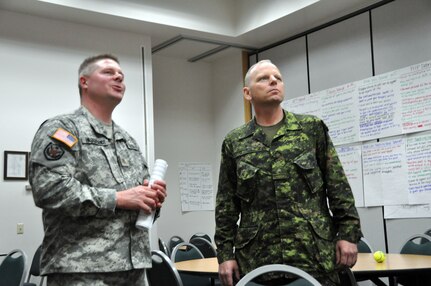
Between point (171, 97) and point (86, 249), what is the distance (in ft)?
17.7

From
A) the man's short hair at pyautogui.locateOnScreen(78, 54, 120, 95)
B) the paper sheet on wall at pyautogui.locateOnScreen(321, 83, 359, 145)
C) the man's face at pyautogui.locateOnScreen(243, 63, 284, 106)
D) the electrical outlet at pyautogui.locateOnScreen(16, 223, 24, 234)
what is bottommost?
the electrical outlet at pyautogui.locateOnScreen(16, 223, 24, 234)

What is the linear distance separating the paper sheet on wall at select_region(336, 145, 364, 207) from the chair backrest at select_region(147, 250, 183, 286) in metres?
3.15

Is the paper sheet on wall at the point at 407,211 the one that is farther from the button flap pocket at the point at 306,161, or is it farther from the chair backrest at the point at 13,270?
the chair backrest at the point at 13,270

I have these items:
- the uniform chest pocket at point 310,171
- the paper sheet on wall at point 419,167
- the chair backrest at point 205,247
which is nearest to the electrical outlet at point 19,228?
the chair backrest at point 205,247

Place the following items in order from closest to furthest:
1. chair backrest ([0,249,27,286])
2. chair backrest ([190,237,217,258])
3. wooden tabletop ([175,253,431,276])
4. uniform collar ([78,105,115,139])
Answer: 1. uniform collar ([78,105,115,139])
2. wooden tabletop ([175,253,431,276])
3. chair backrest ([0,249,27,286])
4. chair backrest ([190,237,217,258])

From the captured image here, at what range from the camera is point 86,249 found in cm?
179

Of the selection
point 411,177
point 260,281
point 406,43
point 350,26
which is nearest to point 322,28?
point 350,26

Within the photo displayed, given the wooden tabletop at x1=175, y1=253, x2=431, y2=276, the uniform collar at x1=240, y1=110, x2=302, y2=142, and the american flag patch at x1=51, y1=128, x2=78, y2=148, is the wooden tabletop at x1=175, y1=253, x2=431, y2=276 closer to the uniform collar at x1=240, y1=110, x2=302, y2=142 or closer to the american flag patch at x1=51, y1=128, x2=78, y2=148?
the uniform collar at x1=240, y1=110, x2=302, y2=142

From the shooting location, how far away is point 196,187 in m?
7.08

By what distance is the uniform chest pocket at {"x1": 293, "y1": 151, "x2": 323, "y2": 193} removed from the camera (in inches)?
79.7

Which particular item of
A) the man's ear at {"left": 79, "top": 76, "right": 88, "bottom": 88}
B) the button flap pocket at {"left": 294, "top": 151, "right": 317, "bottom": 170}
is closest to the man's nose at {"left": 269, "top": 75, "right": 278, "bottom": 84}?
the button flap pocket at {"left": 294, "top": 151, "right": 317, "bottom": 170}

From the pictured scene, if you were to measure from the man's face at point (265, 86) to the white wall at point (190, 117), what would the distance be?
4690mm

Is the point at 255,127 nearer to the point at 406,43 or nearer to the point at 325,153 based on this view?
the point at 325,153

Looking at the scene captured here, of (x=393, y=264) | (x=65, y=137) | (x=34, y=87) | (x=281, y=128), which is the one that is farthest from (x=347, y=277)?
(x=34, y=87)
